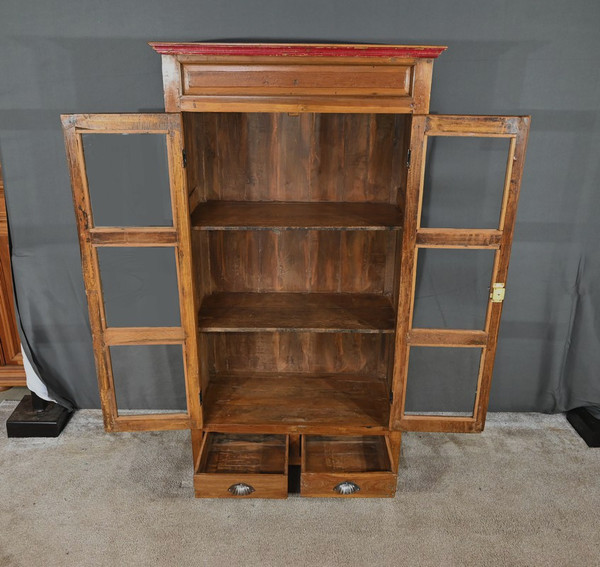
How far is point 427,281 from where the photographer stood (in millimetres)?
2414

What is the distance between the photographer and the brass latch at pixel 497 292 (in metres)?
1.91

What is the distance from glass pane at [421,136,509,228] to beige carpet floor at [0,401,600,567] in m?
1.05

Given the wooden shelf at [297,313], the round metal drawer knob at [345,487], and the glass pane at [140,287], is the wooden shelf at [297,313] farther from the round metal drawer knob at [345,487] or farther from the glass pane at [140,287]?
the round metal drawer knob at [345,487]

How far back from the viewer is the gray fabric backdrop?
2.09m

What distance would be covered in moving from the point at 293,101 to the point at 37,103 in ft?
3.86

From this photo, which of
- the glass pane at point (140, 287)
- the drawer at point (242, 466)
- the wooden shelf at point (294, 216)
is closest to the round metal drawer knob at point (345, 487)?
the drawer at point (242, 466)

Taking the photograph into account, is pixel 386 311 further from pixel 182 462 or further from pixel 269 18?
pixel 269 18

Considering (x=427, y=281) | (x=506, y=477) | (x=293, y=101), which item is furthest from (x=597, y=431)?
(x=293, y=101)

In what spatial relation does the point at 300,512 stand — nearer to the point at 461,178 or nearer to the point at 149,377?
the point at 149,377

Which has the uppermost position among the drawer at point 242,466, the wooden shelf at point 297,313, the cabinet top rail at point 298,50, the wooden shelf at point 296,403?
the cabinet top rail at point 298,50

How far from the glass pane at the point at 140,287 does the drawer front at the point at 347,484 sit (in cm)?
78

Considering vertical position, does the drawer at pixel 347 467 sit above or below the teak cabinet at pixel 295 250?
below

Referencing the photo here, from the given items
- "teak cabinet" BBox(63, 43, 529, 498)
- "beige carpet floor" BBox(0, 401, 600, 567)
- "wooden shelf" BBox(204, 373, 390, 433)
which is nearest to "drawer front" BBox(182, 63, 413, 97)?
"teak cabinet" BBox(63, 43, 529, 498)

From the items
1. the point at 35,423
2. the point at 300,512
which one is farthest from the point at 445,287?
the point at 35,423
